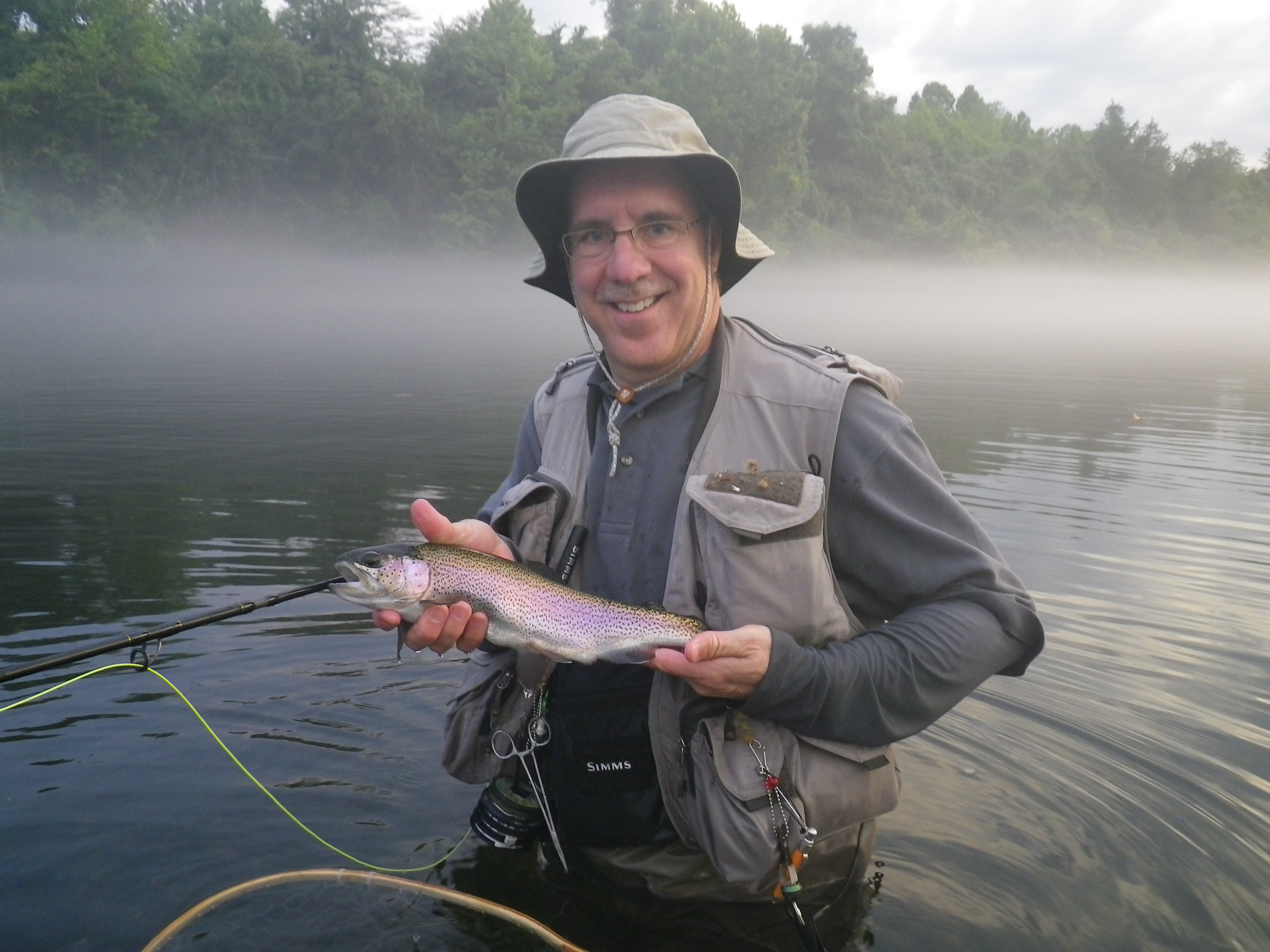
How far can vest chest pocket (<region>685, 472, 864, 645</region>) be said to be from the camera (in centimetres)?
308

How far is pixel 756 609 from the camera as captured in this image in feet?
10.3

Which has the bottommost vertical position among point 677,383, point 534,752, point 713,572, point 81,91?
point 534,752

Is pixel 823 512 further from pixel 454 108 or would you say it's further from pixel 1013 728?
pixel 454 108

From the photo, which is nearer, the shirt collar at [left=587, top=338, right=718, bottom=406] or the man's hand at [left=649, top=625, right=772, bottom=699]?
the man's hand at [left=649, top=625, right=772, bottom=699]

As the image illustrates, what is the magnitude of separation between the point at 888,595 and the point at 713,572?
565 mm

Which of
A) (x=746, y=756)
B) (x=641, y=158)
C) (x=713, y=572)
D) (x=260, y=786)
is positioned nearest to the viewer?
(x=746, y=756)

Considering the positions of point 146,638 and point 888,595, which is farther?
point 146,638

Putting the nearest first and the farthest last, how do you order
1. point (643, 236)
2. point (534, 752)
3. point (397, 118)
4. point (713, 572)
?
point (713, 572), point (643, 236), point (534, 752), point (397, 118)

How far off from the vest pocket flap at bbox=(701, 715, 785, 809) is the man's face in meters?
1.22

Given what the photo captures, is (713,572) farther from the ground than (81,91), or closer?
closer

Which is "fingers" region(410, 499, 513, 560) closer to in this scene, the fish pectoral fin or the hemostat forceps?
the fish pectoral fin

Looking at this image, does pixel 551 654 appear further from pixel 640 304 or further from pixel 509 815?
pixel 640 304

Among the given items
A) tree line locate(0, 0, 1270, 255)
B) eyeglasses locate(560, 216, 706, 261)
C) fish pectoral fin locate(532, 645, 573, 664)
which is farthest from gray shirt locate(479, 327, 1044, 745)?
tree line locate(0, 0, 1270, 255)

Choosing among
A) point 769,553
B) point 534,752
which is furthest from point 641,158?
point 534,752
